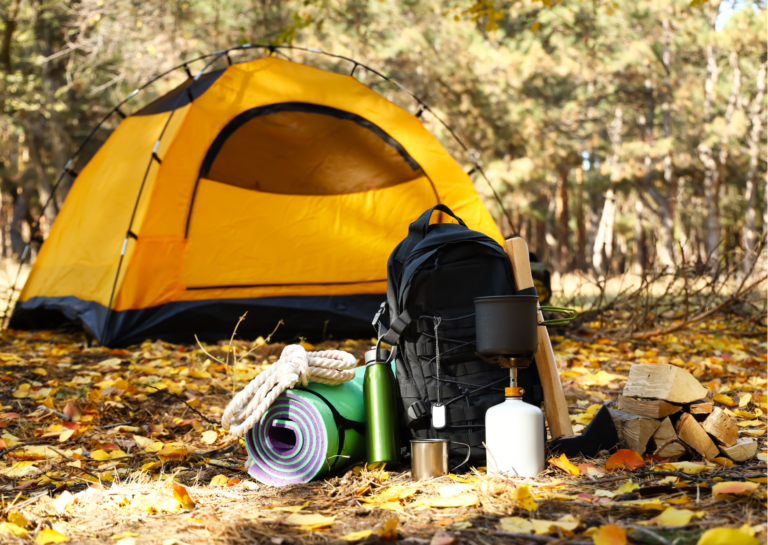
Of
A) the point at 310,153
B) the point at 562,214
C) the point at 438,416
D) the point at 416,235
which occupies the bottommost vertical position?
the point at 438,416

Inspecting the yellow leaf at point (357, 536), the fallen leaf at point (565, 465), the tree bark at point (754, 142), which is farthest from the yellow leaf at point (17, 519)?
the tree bark at point (754, 142)

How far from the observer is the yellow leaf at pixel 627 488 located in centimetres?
171

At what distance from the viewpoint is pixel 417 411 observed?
207 cm

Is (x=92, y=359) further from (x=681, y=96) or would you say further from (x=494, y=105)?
(x=681, y=96)

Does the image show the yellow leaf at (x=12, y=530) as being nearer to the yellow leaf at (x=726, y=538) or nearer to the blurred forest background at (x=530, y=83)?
the yellow leaf at (x=726, y=538)

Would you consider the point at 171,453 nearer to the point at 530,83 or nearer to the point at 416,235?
the point at 416,235

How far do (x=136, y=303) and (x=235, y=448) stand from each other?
219cm

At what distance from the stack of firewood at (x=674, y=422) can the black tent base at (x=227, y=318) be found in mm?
2705

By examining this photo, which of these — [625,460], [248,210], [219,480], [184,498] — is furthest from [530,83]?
[184,498]

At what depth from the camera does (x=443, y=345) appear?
208 cm

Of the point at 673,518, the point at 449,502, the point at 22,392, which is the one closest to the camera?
the point at 673,518

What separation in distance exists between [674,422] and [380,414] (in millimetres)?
1034

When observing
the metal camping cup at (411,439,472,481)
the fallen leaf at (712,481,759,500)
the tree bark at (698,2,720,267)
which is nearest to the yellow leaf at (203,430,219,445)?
the metal camping cup at (411,439,472,481)

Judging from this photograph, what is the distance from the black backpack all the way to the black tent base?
2.53 m
